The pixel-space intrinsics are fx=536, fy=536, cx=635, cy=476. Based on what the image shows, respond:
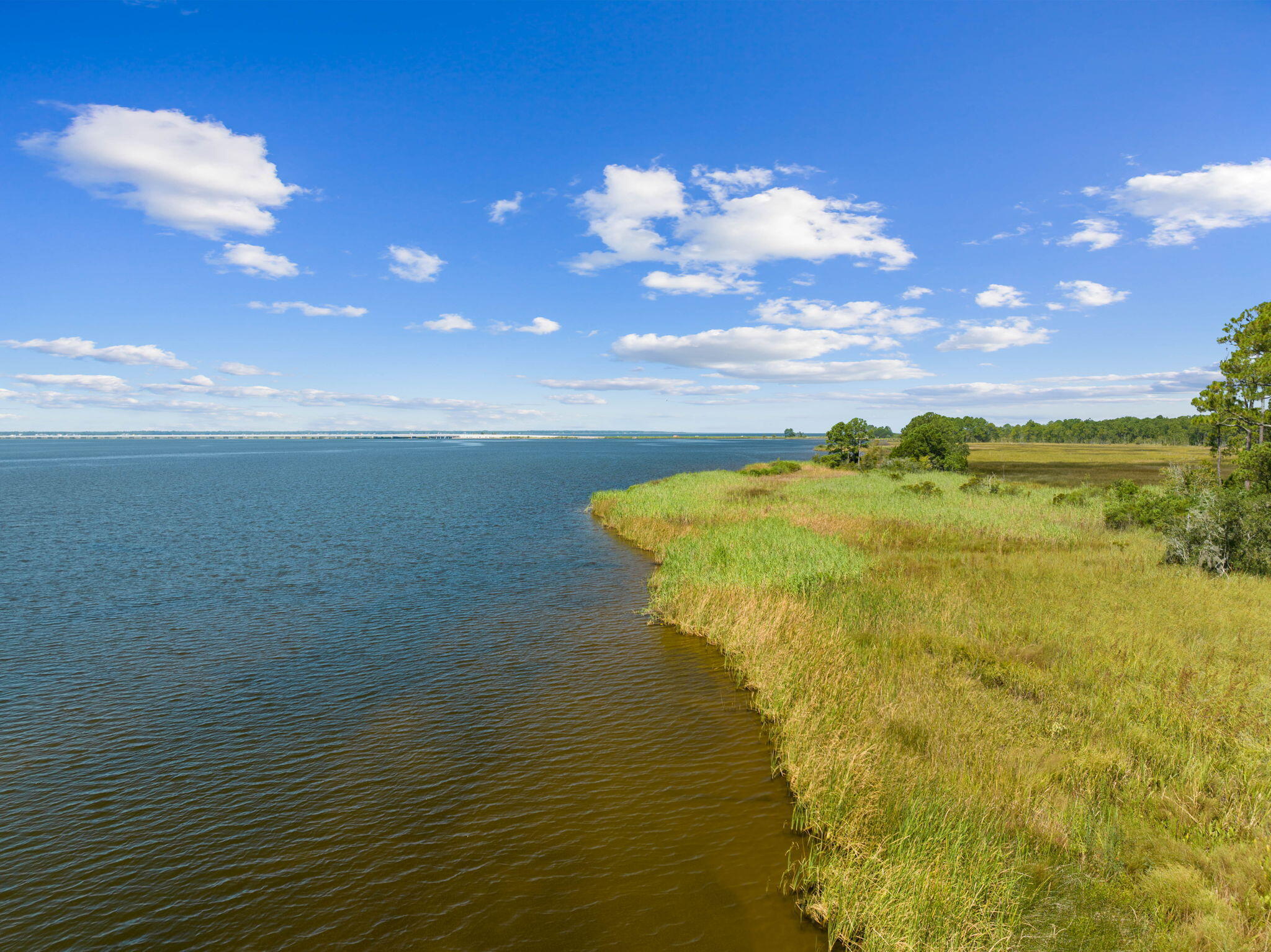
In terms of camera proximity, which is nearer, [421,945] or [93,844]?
[421,945]

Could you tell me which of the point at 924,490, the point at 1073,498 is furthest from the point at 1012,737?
the point at 924,490

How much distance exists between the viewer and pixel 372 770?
1352cm

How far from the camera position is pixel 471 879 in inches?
402

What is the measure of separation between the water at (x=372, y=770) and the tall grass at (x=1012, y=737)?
1.63m

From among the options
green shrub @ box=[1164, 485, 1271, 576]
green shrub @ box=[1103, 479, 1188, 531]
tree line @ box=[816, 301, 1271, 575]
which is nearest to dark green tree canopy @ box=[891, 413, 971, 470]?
tree line @ box=[816, 301, 1271, 575]

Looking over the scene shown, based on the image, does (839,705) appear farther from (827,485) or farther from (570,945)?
(827,485)

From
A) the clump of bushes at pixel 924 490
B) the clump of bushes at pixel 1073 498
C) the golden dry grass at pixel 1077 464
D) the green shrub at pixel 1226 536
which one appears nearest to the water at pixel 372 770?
the green shrub at pixel 1226 536

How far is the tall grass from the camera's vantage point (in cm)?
836

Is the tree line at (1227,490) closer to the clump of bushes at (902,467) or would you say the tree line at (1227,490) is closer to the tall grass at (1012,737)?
the tall grass at (1012,737)

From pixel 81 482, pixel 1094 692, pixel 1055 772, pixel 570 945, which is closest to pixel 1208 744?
pixel 1094 692

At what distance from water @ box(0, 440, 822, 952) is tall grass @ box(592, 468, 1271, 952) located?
1633 mm

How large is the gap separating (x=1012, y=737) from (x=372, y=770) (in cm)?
1562

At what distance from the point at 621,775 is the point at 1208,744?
13.6 meters

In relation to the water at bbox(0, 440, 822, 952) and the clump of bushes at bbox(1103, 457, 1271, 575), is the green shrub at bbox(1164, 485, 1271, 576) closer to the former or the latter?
the clump of bushes at bbox(1103, 457, 1271, 575)
